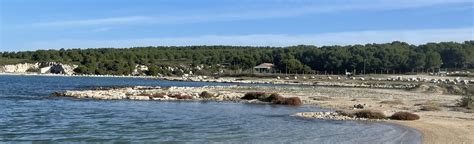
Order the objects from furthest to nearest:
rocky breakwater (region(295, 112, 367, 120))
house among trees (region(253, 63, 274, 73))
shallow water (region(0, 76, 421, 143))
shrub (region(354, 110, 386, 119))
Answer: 1. house among trees (region(253, 63, 274, 73))
2. shrub (region(354, 110, 386, 119))
3. rocky breakwater (region(295, 112, 367, 120))
4. shallow water (region(0, 76, 421, 143))

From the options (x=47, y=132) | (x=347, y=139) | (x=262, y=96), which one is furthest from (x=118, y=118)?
(x=262, y=96)

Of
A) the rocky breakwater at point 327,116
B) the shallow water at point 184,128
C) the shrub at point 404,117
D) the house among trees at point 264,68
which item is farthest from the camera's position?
the house among trees at point 264,68

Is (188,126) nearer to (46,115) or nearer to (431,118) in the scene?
(46,115)

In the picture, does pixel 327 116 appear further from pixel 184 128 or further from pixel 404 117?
pixel 184 128

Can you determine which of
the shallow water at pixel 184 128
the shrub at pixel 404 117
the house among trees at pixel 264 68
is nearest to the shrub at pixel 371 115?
the shrub at pixel 404 117

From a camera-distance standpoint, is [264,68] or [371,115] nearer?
[371,115]

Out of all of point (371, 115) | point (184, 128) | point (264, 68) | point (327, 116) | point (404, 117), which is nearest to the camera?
point (184, 128)

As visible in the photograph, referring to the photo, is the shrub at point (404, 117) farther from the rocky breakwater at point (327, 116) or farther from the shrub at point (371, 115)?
the rocky breakwater at point (327, 116)

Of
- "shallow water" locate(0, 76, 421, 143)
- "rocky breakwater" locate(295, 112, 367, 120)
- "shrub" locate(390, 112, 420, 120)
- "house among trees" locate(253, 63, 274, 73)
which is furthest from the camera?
"house among trees" locate(253, 63, 274, 73)

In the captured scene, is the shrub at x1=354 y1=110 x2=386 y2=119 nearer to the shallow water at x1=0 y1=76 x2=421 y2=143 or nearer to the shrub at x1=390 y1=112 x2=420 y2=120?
the shrub at x1=390 y1=112 x2=420 y2=120

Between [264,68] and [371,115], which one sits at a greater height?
[264,68]

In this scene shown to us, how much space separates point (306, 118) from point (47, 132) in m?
15.7

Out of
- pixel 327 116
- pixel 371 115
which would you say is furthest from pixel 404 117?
pixel 327 116

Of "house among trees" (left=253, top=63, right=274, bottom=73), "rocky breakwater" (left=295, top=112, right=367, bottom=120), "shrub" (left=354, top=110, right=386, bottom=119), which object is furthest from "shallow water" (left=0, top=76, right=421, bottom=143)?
"house among trees" (left=253, top=63, right=274, bottom=73)
